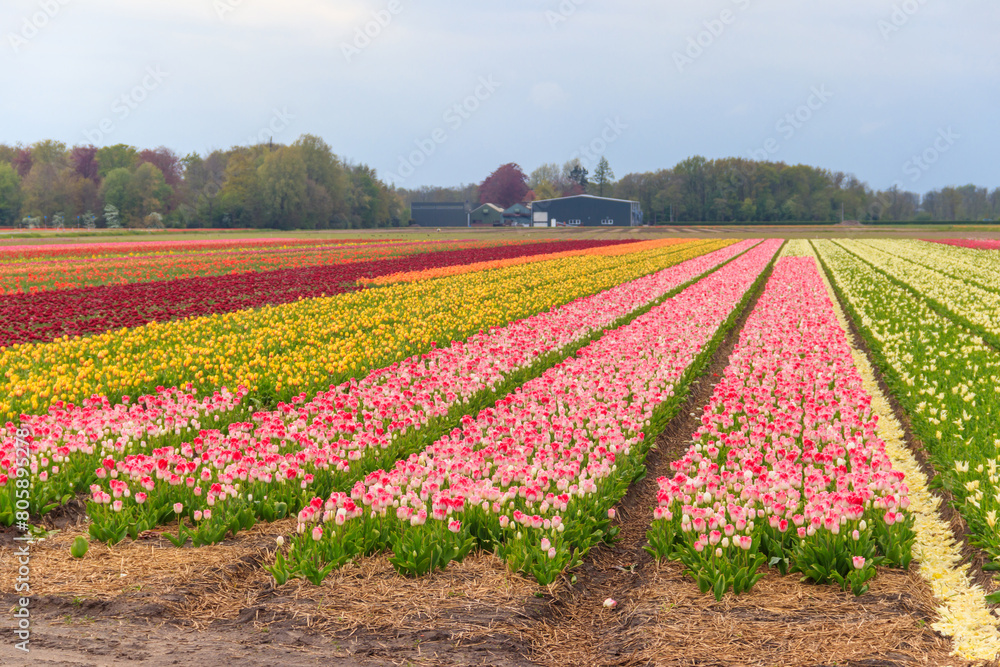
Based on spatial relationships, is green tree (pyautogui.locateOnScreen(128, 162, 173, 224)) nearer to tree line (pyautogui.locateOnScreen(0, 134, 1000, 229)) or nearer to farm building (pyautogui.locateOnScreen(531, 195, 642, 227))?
tree line (pyautogui.locateOnScreen(0, 134, 1000, 229))

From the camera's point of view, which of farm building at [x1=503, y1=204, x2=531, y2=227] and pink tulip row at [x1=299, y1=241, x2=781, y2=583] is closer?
pink tulip row at [x1=299, y1=241, x2=781, y2=583]

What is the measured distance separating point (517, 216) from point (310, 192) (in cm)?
3788

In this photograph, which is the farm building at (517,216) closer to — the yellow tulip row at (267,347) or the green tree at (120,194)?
the green tree at (120,194)

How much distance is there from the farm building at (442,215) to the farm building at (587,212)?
12.7 meters

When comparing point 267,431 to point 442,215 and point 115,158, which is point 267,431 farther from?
point 115,158

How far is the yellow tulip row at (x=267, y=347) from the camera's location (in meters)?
9.84

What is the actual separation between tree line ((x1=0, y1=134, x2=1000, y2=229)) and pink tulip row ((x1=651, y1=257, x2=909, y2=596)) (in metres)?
105

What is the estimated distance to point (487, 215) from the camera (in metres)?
135

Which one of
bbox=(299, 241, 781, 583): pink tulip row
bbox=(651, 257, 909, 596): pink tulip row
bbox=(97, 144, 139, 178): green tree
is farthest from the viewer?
bbox=(97, 144, 139, 178): green tree

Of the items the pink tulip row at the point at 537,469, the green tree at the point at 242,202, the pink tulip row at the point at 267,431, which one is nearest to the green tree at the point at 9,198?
the green tree at the point at 242,202

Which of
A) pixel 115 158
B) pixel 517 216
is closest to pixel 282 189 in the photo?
pixel 115 158

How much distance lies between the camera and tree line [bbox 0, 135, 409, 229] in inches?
4053

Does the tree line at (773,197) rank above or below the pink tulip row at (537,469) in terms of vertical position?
above

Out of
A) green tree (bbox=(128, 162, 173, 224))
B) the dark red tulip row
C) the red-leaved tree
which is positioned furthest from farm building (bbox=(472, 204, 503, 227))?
the dark red tulip row
